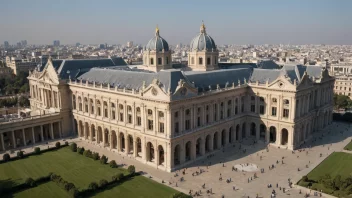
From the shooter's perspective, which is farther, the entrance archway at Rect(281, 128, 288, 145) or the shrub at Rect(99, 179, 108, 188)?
the entrance archway at Rect(281, 128, 288, 145)

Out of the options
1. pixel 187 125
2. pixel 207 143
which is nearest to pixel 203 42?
pixel 207 143

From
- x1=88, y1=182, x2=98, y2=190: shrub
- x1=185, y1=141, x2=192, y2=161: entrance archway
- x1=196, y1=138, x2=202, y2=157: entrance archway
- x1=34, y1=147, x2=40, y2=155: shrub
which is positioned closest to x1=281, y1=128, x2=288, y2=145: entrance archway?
x1=196, y1=138, x2=202, y2=157: entrance archway

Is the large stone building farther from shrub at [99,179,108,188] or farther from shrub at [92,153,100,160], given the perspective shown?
shrub at [99,179,108,188]

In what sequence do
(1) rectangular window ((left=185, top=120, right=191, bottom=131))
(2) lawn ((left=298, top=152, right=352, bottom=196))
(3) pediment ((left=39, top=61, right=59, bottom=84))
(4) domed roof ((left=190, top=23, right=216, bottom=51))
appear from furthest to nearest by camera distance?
(4) domed roof ((left=190, top=23, right=216, bottom=51))
(3) pediment ((left=39, top=61, right=59, bottom=84))
(1) rectangular window ((left=185, top=120, right=191, bottom=131))
(2) lawn ((left=298, top=152, right=352, bottom=196))

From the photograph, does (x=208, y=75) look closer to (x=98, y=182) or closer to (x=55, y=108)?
(x=98, y=182)

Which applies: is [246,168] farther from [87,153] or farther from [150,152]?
[87,153]
